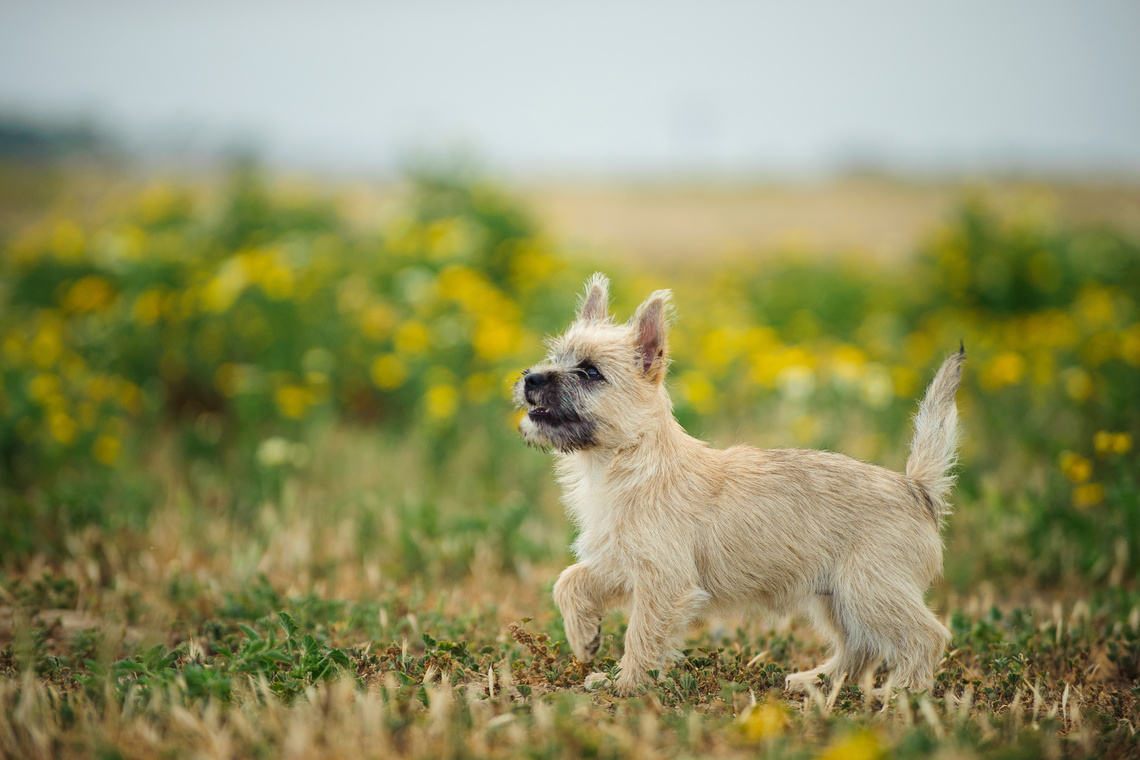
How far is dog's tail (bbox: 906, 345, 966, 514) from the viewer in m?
3.56

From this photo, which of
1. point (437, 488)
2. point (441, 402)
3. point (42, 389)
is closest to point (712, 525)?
point (437, 488)

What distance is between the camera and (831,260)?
1498cm

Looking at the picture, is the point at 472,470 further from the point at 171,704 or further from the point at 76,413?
the point at 171,704

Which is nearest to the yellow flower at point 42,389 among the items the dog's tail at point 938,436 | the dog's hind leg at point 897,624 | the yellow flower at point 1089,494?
the dog's hind leg at point 897,624

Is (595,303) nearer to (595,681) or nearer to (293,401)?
(595,681)

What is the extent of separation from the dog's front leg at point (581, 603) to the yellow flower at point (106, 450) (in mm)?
4770

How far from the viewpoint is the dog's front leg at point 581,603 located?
347 cm

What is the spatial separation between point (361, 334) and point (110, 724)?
5.51 metres

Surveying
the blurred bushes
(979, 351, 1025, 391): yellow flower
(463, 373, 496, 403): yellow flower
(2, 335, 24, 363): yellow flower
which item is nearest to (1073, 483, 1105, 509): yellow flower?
the blurred bushes

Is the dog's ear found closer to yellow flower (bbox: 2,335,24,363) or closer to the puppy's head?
the puppy's head

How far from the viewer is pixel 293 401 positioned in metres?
6.74

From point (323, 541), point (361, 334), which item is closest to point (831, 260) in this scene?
point (361, 334)

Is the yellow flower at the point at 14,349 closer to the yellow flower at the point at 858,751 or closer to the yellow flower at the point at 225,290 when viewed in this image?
the yellow flower at the point at 225,290

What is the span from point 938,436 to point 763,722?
165 centimetres
